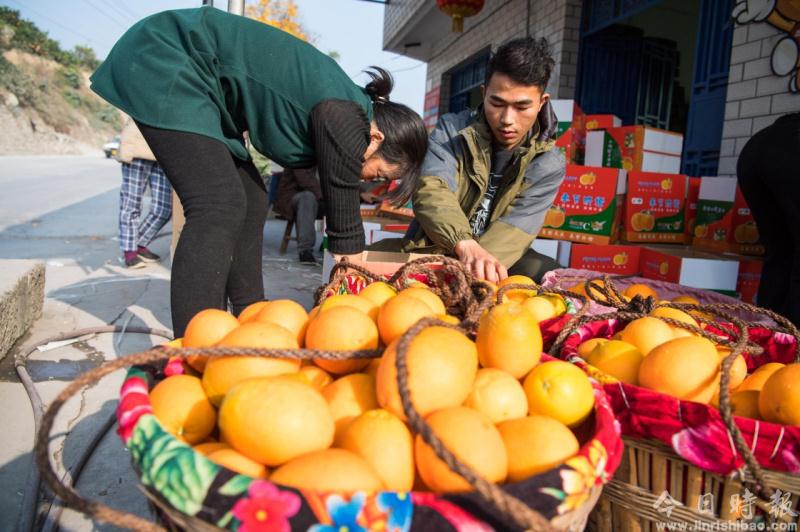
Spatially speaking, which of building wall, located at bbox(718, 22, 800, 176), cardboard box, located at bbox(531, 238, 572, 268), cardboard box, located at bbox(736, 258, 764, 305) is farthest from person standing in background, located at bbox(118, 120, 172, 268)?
building wall, located at bbox(718, 22, 800, 176)

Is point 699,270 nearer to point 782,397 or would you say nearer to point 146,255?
point 782,397

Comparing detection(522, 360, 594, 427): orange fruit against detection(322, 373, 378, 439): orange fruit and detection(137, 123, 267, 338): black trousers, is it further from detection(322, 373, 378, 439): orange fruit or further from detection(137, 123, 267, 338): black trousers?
detection(137, 123, 267, 338): black trousers

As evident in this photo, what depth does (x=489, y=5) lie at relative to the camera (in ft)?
26.5

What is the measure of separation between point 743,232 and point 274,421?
143 inches

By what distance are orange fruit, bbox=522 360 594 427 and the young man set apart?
1.17 m

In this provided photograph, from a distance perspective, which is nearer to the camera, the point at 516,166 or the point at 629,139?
the point at 516,166

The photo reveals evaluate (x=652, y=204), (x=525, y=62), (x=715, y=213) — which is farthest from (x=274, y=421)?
(x=715, y=213)

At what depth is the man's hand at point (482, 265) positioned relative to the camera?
5.80ft

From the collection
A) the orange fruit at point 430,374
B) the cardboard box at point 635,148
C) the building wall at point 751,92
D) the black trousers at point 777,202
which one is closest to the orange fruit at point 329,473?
the orange fruit at point 430,374

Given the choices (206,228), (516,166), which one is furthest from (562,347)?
(516,166)

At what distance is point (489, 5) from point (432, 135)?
21.3 ft

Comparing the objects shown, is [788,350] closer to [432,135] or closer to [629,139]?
[432,135]

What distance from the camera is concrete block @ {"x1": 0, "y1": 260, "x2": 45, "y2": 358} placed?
2.32m

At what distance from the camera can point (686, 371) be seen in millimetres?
998
